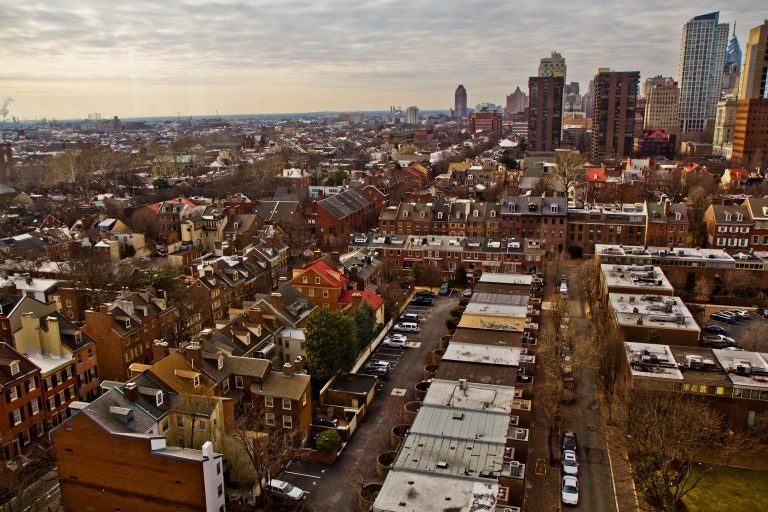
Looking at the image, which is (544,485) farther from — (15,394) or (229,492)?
(15,394)

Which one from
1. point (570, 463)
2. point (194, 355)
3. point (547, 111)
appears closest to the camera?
point (570, 463)

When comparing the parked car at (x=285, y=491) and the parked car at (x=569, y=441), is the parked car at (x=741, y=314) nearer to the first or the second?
the parked car at (x=569, y=441)

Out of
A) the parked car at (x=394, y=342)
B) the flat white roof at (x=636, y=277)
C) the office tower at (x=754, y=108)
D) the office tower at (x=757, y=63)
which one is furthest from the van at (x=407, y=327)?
the office tower at (x=757, y=63)

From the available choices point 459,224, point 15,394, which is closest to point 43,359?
point 15,394

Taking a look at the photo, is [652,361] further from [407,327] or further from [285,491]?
[285,491]

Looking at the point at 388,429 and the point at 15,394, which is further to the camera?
the point at 388,429

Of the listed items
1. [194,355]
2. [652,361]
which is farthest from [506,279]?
[194,355]

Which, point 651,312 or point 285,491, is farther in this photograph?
point 651,312
